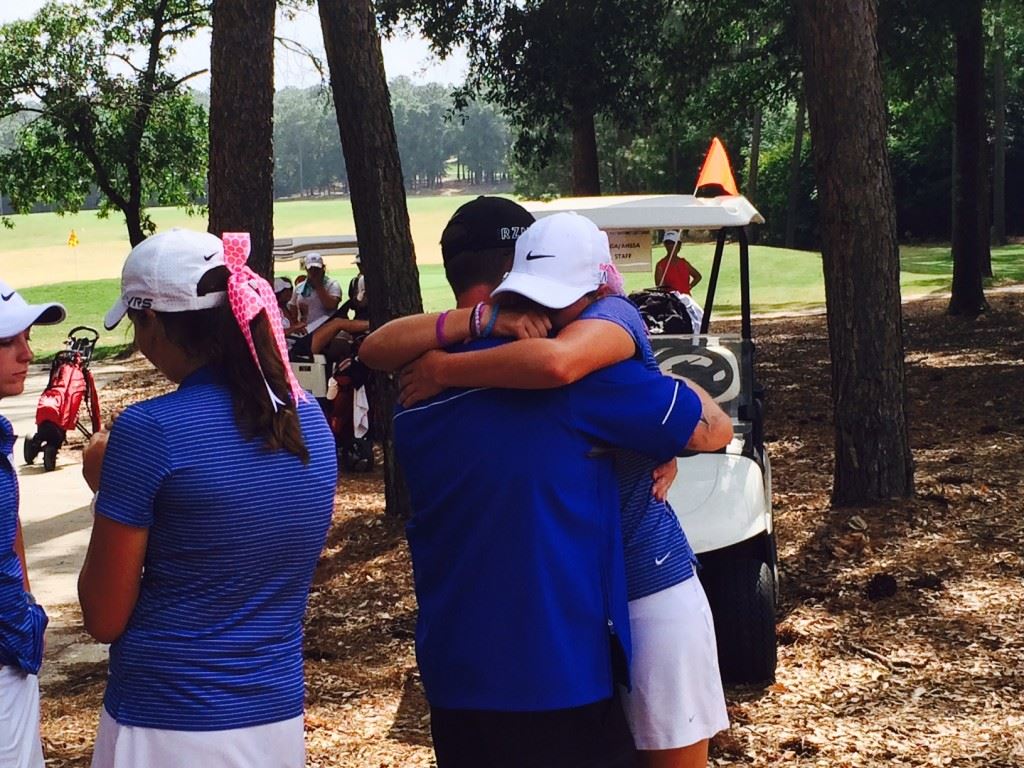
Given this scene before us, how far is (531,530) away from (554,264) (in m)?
0.50

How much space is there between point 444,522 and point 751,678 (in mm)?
3167

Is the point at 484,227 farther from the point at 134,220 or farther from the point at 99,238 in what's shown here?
the point at 99,238

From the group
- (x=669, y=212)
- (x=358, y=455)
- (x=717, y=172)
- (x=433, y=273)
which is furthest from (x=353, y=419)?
(x=433, y=273)

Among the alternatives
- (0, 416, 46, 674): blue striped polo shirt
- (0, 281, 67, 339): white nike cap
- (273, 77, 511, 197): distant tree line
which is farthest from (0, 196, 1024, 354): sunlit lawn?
(273, 77, 511, 197): distant tree line

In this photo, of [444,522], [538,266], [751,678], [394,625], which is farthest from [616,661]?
[394,625]

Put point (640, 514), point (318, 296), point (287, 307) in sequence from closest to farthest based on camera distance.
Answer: point (640, 514), point (318, 296), point (287, 307)

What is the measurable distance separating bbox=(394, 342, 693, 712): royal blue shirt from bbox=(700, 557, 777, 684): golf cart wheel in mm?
2726

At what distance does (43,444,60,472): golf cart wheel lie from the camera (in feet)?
42.1

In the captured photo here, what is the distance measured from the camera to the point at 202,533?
251cm

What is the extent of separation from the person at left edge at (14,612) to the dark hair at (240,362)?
1.25 ft

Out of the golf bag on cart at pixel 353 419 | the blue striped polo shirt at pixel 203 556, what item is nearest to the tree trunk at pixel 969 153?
the golf bag on cart at pixel 353 419

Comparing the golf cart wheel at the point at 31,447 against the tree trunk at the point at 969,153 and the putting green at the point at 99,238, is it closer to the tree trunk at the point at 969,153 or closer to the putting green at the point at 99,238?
the tree trunk at the point at 969,153

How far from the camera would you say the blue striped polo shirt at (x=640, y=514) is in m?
2.78

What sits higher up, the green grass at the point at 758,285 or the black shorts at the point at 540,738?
the black shorts at the point at 540,738
